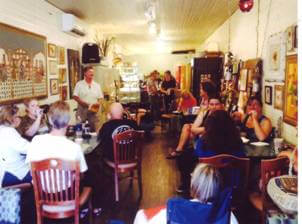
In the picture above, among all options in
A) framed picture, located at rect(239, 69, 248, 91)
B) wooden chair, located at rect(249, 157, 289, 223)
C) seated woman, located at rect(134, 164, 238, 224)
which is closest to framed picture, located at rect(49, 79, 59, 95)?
framed picture, located at rect(239, 69, 248, 91)

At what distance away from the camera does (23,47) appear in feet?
16.5

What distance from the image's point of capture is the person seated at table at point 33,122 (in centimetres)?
403

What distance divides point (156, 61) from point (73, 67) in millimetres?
10081

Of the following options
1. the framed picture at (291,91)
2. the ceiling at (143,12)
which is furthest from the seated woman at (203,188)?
the ceiling at (143,12)

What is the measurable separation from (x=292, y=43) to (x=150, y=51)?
13.8m

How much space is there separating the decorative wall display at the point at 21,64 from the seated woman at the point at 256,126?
308cm

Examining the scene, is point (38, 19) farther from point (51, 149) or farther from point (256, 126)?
point (256, 126)

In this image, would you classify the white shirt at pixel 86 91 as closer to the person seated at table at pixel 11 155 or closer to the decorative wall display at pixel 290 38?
the person seated at table at pixel 11 155

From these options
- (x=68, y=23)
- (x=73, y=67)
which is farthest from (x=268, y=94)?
(x=73, y=67)

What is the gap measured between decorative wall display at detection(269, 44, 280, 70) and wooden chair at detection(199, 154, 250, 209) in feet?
6.09

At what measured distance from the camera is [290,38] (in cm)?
392

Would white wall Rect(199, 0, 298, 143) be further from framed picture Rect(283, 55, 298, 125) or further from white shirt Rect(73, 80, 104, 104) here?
white shirt Rect(73, 80, 104, 104)

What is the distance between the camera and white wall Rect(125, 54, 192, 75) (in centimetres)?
1732
